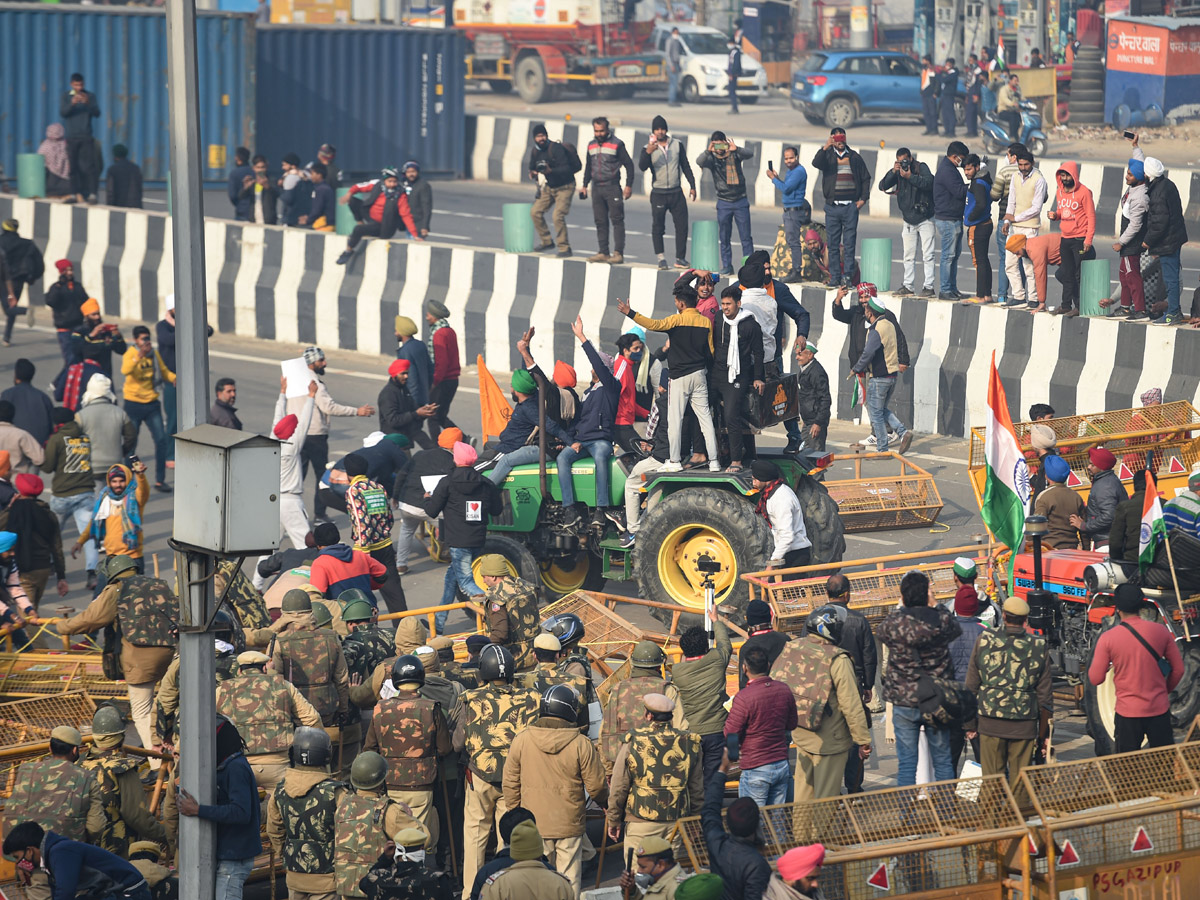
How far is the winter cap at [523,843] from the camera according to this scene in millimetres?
7699

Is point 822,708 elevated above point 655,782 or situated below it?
above

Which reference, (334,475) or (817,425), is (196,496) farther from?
(817,425)

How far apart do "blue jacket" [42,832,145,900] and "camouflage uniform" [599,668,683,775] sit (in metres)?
2.61

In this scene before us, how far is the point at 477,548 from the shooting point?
1363 centimetres

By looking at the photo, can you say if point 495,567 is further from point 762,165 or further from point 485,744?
point 762,165

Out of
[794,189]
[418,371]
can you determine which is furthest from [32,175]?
[794,189]

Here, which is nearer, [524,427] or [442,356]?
[524,427]

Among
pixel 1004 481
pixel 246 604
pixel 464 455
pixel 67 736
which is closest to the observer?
pixel 67 736

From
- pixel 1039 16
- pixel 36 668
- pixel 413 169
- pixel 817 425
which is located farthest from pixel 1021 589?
pixel 1039 16

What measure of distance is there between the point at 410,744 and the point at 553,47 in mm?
34890

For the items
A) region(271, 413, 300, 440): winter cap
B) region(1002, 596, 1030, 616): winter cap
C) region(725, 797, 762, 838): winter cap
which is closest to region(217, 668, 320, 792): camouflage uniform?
region(725, 797, 762, 838): winter cap

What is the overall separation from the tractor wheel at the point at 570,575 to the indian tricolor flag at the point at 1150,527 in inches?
190

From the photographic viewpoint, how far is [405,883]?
7.67 meters

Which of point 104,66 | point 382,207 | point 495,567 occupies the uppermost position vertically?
point 104,66
